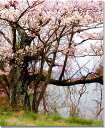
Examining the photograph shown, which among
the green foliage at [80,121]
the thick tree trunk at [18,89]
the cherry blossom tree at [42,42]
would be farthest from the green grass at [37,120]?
the thick tree trunk at [18,89]

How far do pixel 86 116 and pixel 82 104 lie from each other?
319mm

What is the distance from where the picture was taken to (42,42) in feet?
15.9

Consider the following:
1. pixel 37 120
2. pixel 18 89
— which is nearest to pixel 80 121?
pixel 37 120

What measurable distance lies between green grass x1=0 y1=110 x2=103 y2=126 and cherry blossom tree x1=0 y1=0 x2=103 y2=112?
0.57 meters

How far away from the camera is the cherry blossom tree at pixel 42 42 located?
4.60m

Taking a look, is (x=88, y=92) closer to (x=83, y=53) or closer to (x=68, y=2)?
(x=83, y=53)

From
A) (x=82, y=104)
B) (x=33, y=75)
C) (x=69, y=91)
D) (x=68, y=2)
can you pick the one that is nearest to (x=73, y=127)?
(x=82, y=104)

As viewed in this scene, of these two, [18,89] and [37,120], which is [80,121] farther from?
[18,89]

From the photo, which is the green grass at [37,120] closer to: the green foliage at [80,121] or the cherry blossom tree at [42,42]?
the green foliage at [80,121]

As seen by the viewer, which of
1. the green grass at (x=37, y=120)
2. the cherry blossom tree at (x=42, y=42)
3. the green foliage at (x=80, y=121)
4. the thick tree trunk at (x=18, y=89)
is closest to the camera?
the green grass at (x=37, y=120)

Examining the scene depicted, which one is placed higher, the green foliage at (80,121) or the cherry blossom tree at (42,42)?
the cherry blossom tree at (42,42)

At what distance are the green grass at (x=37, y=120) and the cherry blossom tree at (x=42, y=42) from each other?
57 centimetres

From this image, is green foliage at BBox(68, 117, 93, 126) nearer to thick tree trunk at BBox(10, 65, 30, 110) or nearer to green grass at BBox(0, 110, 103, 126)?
green grass at BBox(0, 110, 103, 126)

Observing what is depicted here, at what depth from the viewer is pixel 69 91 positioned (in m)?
4.87
